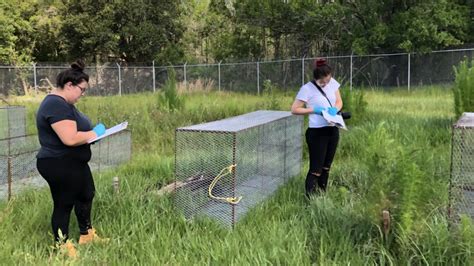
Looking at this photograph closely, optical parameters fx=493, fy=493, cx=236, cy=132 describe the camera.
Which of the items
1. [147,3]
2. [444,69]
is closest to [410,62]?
[444,69]

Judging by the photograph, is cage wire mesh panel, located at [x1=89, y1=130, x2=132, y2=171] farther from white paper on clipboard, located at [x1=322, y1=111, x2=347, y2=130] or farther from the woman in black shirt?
white paper on clipboard, located at [x1=322, y1=111, x2=347, y2=130]

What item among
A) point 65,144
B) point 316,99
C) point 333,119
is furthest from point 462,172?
point 65,144

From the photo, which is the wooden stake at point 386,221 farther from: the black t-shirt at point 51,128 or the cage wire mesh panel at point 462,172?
the black t-shirt at point 51,128

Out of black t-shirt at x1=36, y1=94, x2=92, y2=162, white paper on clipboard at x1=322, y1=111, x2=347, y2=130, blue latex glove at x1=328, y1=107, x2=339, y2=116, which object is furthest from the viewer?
blue latex glove at x1=328, y1=107, x2=339, y2=116

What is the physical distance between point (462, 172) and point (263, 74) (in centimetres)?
2061

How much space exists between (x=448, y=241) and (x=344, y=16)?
849 inches

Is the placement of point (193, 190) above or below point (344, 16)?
below

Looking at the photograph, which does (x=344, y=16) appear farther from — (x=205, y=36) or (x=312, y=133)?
(x=312, y=133)

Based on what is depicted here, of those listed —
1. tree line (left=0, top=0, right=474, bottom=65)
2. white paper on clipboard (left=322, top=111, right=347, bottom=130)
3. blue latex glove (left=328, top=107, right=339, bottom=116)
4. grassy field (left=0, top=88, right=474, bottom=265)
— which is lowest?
grassy field (left=0, top=88, right=474, bottom=265)

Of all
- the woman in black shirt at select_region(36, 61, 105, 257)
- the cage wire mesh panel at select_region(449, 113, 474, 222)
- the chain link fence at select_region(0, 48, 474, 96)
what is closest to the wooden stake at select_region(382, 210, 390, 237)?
the cage wire mesh panel at select_region(449, 113, 474, 222)

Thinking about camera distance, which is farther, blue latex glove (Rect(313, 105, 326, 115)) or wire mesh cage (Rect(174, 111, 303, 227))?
blue latex glove (Rect(313, 105, 326, 115))

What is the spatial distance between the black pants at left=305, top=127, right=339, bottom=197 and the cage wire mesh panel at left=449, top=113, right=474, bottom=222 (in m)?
1.32

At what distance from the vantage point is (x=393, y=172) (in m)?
3.63

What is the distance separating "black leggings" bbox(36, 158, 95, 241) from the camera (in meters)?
3.94
